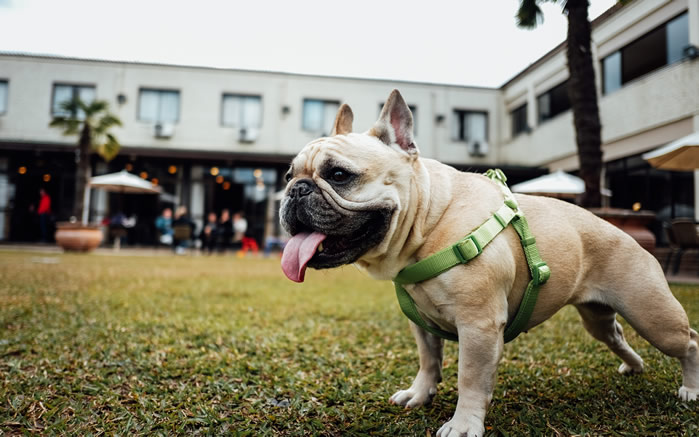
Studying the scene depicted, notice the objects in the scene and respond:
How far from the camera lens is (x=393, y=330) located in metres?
4.00

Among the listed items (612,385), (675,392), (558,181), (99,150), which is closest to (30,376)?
(612,385)

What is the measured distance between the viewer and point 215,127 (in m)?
22.4

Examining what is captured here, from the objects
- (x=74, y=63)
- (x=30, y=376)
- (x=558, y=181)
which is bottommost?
(x=30, y=376)

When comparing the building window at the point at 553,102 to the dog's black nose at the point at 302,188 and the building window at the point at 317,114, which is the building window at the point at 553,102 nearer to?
the building window at the point at 317,114

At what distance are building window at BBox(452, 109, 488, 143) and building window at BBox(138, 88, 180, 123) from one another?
14.5 metres

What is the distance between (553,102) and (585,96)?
12.6 m


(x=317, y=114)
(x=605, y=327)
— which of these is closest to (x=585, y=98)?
(x=605, y=327)

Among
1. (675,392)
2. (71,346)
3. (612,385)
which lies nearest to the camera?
(675,392)

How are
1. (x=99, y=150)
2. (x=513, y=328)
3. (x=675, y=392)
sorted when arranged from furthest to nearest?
(x=99, y=150)
(x=675, y=392)
(x=513, y=328)

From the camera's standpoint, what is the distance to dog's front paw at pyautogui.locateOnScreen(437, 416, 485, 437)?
175cm

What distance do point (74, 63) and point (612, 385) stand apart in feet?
86.1

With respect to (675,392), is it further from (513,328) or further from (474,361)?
(474,361)

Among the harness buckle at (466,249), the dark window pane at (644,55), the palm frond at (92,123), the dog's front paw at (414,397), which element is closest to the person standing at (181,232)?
the palm frond at (92,123)

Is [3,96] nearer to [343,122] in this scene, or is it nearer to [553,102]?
[553,102]
